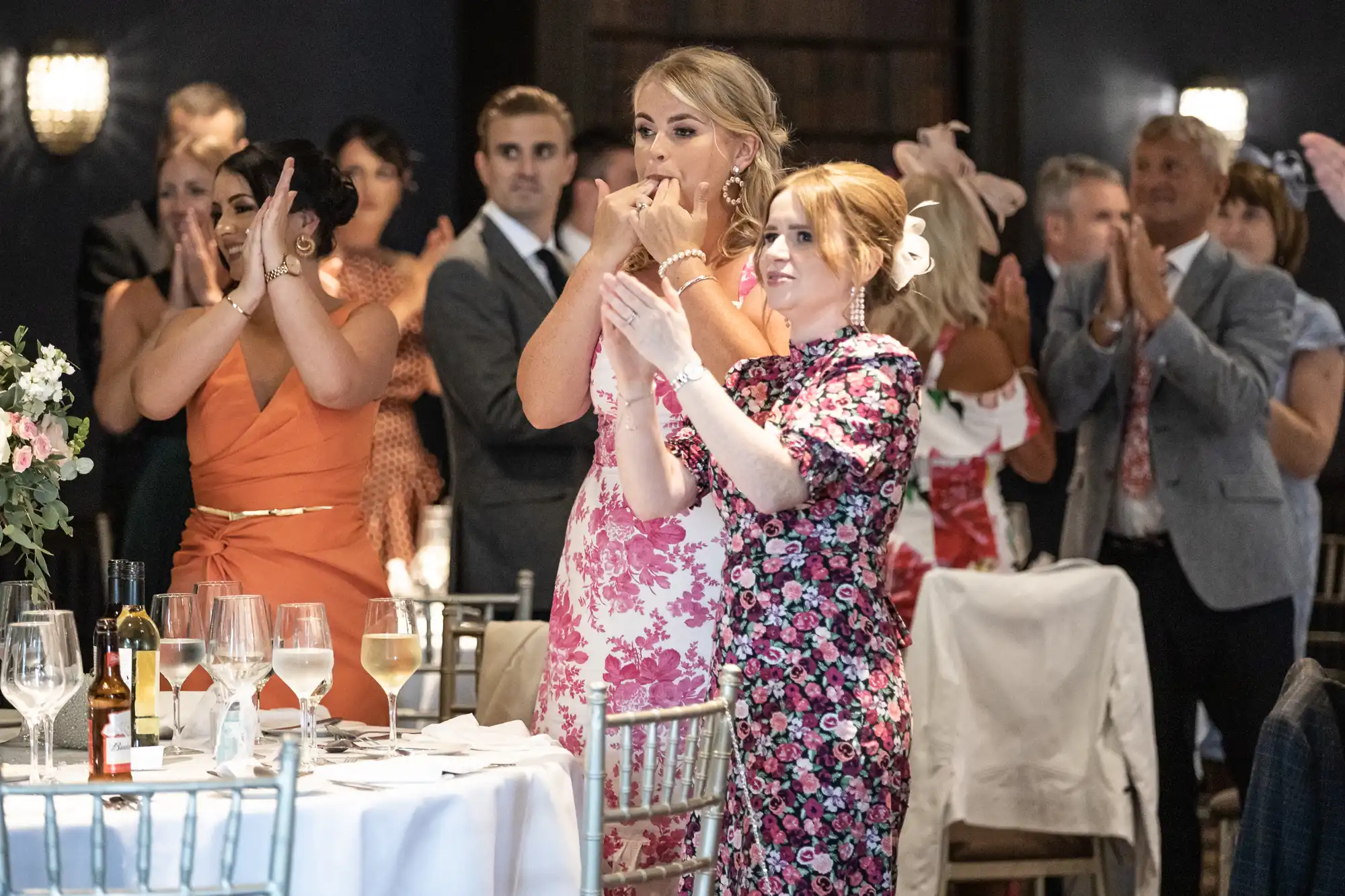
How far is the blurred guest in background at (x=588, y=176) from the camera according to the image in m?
4.74

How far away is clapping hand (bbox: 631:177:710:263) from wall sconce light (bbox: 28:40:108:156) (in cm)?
263

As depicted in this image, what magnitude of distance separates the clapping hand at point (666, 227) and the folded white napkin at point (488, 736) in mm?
693

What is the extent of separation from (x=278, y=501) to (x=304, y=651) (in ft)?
3.68

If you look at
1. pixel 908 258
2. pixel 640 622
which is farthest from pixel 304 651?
pixel 908 258

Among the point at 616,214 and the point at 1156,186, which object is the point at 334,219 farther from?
the point at 1156,186

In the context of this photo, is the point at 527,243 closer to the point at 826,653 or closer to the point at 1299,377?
the point at 1299,377

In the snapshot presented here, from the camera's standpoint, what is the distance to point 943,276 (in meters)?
4.57

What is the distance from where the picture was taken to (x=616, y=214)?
243 centimetres

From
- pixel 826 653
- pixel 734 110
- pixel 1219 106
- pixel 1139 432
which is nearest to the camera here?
pixel 826 653

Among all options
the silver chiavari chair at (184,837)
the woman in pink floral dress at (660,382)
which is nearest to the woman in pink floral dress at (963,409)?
the woman in pink floral dress at (660,382)

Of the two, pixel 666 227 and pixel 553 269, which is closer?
pixel 666 227

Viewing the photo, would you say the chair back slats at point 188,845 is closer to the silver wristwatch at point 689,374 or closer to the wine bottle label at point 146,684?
the wine bottle label at point 146,684

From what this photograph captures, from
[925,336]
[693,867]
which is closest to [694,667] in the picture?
[693,867]

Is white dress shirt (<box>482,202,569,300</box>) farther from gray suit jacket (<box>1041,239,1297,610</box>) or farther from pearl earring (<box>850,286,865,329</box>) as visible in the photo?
pearl earring (<box>850,286,865,329</box>)
